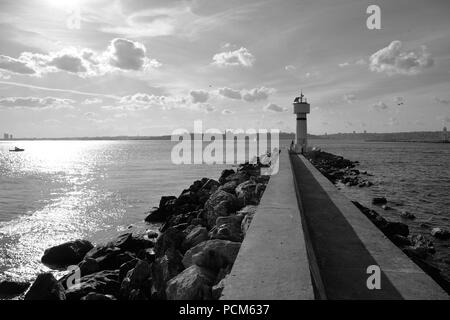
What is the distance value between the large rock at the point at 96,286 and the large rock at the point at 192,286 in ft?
5.25

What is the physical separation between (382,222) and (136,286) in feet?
20.5

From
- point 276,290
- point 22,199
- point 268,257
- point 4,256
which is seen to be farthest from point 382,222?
point 22,199

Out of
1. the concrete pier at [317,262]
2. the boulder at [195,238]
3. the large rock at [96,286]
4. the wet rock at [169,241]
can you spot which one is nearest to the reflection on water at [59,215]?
the large rock at [96,286]

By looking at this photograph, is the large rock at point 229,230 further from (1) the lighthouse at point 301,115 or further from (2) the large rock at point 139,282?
(1) the lighthouse at point 301,115

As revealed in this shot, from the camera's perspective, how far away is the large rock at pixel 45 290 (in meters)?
4.80

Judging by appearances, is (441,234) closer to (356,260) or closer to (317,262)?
(356,260)

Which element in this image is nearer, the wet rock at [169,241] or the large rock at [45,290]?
the large rock at [45,290]

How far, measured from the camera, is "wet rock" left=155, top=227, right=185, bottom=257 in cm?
634

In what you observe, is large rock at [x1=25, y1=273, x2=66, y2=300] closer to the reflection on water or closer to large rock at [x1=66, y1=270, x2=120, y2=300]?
large rock at [x1=66, y1=270, x2=120, y2=300]

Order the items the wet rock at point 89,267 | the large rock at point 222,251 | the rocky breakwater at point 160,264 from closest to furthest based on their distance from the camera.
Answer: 1. the rocky breakwater at point 160,264
2. the large rock at point 222,251
3. the wet rock at point 89,267

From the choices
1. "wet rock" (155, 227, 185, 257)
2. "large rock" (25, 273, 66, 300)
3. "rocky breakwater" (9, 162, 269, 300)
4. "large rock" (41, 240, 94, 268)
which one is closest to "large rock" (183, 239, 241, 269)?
"rocky breakwater" (9, 162, 269, 300)

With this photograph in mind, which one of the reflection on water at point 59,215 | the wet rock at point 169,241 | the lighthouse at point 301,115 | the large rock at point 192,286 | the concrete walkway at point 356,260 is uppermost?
the lighthouse at point 301,115

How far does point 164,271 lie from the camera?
5.15 metres
